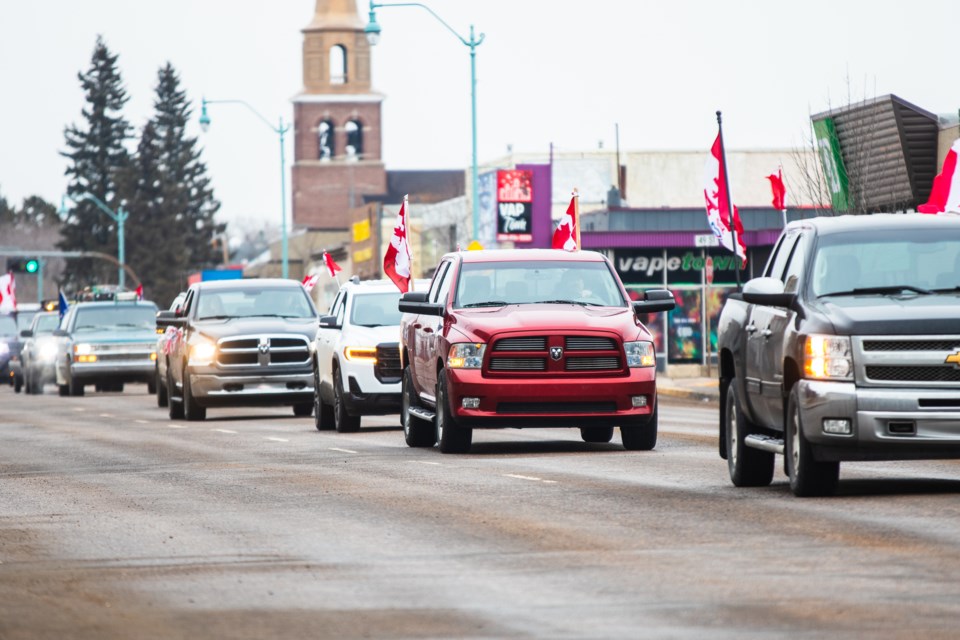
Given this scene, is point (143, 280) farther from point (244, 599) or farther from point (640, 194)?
point (244, 599)

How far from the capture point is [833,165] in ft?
149

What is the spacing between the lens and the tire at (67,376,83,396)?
150 ft

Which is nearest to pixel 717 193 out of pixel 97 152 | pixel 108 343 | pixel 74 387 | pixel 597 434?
pixel 108 343

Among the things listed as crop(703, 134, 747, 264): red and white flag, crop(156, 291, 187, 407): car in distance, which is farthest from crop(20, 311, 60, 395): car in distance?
crop(703, 134, 747, 264): red and white flag

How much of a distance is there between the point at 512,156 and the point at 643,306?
2982 inches

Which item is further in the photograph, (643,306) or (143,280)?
(143,280)

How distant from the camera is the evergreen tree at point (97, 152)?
12888cm

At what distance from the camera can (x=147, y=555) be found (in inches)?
465

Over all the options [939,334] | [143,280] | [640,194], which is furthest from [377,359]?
[143,280]

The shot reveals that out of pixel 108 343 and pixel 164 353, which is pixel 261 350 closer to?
pixel 164 353

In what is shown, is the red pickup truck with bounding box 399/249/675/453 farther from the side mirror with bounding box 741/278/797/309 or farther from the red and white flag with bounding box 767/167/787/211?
the red and white flag with bounding box 767/167/787/211

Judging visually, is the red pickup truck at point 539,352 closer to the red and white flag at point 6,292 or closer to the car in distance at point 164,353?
the car in distance at point 164,353

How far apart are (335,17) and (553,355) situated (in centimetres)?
12704

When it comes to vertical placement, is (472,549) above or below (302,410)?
above
